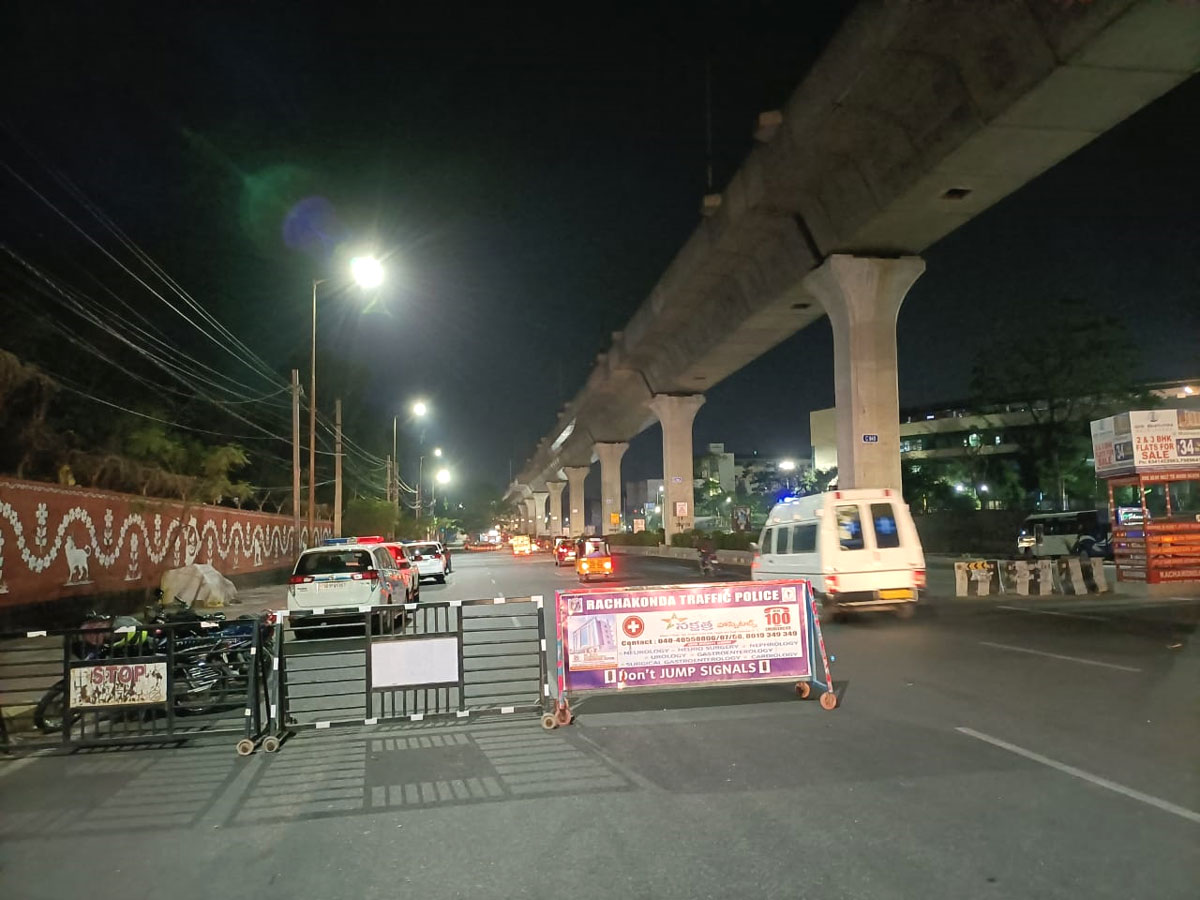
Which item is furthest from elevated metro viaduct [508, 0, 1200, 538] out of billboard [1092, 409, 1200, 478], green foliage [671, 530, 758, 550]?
green foliage [671, 530, 758, 550]

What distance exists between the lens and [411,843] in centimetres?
582

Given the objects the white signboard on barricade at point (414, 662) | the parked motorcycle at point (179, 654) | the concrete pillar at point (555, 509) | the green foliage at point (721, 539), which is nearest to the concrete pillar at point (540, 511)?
the concrete pillar at point (555, 509)

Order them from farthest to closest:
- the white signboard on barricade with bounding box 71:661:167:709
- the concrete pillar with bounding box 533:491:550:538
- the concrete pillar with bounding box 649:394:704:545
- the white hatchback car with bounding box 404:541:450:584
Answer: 1. the concrete pillar with bounding box 533:491:550:538
2. the concrete pillar with bounding box 649:394:704:545
3. the white hatchback car with bounding box 404:541:450:584
4. the white signboard on barricade with bounding box 71:661:167:709

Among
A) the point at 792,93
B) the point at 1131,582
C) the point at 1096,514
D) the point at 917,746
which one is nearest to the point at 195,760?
the point at 917,746

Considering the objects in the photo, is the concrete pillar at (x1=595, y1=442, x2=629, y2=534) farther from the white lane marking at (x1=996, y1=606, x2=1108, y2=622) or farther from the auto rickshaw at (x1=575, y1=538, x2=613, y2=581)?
the white lane marking at (x1=996, y1=606, x2=1108, y2=622)

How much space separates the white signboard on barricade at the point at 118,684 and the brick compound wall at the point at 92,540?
10152 millimetres

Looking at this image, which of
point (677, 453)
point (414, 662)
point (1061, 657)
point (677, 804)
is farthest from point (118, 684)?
point (677, 453)

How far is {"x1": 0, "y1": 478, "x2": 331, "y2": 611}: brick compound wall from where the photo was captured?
1769 centimetres

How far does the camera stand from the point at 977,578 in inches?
864

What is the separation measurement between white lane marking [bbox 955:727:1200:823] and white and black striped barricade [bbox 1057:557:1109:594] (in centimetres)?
1493

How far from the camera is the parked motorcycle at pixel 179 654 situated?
8.85 metres

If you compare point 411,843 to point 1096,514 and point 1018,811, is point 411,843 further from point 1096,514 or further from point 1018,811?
point 1096,514

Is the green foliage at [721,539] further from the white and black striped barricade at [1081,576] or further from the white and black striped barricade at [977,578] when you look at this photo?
the white and black striped barricade at [1081,576]

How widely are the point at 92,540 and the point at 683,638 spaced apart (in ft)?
55.0
